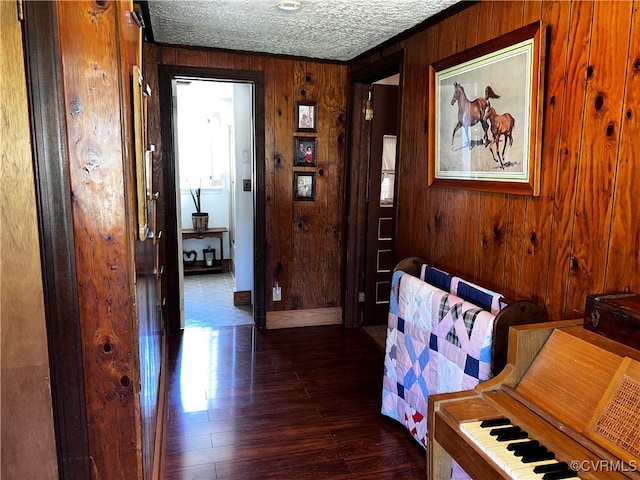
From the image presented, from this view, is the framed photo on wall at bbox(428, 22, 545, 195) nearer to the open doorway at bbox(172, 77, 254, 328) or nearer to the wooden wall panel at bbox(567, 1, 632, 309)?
the wooden wall panel at bbox(567, 1, 632, 309)

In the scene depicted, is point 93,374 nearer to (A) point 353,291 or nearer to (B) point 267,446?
(B) point 267,446

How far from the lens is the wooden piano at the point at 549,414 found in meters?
1.16

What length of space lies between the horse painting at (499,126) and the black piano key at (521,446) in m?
1.12

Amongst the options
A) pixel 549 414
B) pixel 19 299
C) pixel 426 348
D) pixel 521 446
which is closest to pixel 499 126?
pixel 426 348

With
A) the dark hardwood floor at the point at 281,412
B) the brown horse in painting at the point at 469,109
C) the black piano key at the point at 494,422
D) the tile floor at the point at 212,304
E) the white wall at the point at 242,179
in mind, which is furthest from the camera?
the white wall at the point at 242,179

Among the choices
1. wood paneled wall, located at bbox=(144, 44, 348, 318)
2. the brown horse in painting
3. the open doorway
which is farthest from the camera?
the open doorway

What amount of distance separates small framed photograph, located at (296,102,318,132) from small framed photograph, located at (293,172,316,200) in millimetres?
363

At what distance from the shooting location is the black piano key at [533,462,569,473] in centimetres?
117

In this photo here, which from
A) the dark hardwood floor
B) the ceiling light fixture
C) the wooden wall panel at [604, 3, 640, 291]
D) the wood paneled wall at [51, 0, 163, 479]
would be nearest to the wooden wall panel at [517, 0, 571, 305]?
the wooden wall panel at [604, 3, 640, 291]

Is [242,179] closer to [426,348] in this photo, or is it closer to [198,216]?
[198,216]

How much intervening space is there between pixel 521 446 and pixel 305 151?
2929 mm

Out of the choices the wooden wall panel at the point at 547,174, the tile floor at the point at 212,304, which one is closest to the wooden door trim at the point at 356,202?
the tile floor at the point at 212,304

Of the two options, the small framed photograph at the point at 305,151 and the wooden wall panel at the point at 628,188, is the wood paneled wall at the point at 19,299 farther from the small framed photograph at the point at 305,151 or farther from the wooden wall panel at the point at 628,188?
the small framed photograph at the point at 305,151

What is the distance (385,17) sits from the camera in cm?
254
